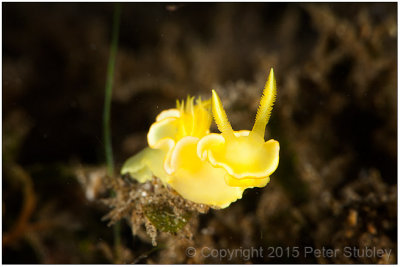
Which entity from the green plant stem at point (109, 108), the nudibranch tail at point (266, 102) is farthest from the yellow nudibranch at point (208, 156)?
→ the green plant stem at point (109, 108)

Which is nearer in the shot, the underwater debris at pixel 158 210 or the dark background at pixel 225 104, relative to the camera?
the underwater debris at pixel 158 210

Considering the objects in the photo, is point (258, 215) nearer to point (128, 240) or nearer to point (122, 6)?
point (128, 240)

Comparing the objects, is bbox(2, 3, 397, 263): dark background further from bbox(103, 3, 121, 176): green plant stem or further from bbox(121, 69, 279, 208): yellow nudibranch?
bbox(121, 69, 279, 208): yellow nudibranch

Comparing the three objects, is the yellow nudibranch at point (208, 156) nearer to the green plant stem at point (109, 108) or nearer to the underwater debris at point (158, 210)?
the underwater debris at point (158, 210)

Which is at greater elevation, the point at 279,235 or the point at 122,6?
the point at 122,6

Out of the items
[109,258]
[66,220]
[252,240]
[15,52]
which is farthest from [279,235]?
[15,52]

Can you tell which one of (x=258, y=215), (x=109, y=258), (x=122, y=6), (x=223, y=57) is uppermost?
(x=122, y=6)
